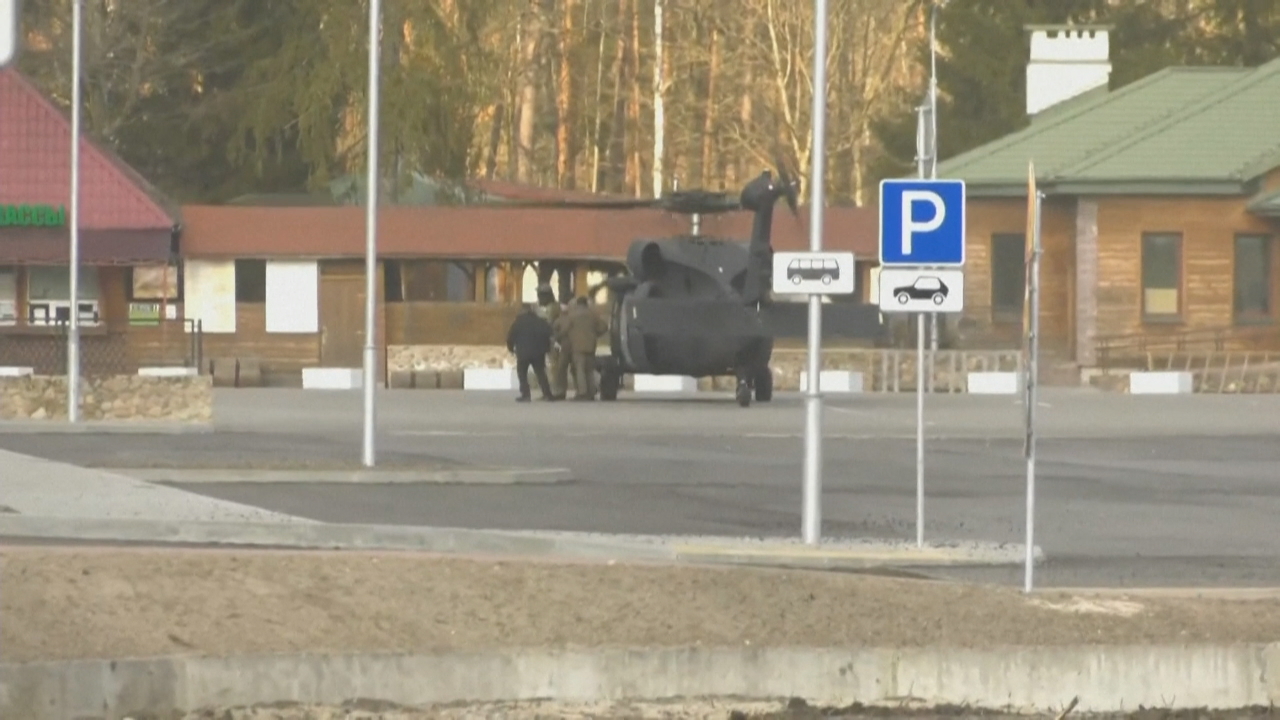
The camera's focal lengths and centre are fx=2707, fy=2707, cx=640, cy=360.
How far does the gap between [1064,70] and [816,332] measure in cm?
4529

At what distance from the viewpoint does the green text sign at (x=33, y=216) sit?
175 ft

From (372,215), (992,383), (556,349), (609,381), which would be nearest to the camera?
(372,215)

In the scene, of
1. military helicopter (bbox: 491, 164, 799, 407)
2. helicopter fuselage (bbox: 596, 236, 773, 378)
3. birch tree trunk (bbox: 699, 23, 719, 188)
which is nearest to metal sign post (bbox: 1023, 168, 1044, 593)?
military helicopter (bbox: 491, 164, 799, 407)

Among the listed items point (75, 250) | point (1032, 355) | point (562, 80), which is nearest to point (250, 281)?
point (562, 80)

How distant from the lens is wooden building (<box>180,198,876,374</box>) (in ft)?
181

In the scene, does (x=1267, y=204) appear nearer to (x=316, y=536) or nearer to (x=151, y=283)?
(x=151, y=283)

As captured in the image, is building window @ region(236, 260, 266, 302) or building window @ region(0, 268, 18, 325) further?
building window @ region(236, 260, 266, 302)

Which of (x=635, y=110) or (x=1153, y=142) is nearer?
(x=1153, y=142)

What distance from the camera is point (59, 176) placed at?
54594 millimetres

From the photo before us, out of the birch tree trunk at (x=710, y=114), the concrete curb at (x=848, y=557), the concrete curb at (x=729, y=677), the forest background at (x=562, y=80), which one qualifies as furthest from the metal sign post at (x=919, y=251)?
the birch tree trunk at (x=710, y=114)

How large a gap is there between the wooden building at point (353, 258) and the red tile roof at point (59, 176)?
48.6 inches

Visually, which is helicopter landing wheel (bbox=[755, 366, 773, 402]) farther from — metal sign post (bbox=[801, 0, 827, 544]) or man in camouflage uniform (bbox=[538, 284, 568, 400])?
metal sign post (bbox=[801, 0, 827, 544])

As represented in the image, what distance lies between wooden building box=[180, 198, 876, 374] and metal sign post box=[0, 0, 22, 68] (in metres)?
45.0

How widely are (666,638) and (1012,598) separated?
229 cm
